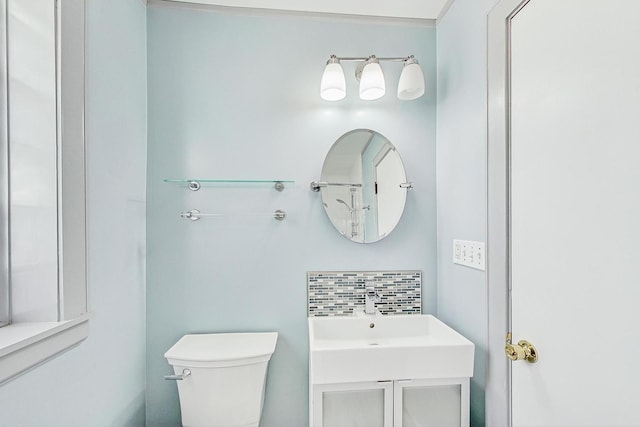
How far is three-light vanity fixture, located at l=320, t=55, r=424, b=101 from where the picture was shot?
4.66ft

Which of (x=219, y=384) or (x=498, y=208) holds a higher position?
(x=498, y=208)

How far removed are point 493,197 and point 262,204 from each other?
101cm

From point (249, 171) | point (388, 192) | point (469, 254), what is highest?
point (249, 171)

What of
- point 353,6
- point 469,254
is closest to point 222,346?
point 469,254

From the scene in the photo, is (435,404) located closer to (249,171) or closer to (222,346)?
(222,346)

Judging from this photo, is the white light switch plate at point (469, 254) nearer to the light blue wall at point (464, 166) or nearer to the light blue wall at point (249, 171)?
the light blue wall at point (464, 166)

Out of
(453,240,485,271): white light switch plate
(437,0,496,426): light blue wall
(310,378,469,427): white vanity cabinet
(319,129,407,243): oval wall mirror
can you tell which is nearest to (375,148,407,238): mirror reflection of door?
(319,129,407,243): oval wall mirror

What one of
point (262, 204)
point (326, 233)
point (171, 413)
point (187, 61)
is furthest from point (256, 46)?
point (171, 413)

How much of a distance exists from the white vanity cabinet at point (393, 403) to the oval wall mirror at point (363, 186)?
25.7 inches

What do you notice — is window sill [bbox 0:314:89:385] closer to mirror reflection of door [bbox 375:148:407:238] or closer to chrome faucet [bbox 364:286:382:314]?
chrome faucet [bbox 364:286:382:314]

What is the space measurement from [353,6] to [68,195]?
146 centimetres
